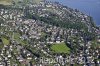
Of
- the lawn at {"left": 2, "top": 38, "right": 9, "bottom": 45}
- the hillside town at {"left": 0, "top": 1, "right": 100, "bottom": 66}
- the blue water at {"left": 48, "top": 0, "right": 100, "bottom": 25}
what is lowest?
the blue water at {"left": 48, "top": 0, "right": 100, "bottom": 25}

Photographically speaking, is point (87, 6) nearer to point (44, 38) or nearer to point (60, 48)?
point (44, 38)

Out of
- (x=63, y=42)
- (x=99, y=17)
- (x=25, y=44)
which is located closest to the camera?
(x=25, y=44)

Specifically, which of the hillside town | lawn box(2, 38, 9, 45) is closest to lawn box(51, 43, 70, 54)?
the hillside town

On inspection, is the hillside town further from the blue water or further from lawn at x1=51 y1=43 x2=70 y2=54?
the blue water

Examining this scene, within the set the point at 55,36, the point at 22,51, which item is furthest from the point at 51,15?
the point at 22,51

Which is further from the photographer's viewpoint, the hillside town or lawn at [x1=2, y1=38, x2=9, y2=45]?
lawn at [x1=2, y1=38, x2=9, y2=45]

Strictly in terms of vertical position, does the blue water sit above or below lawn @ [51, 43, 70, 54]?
below

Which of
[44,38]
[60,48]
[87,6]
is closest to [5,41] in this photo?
[60,48]

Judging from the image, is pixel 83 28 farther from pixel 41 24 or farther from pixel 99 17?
pixel 99 17
